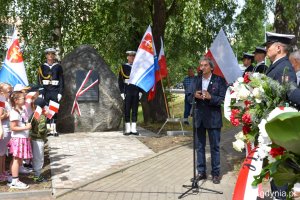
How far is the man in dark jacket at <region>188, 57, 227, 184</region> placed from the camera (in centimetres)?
662

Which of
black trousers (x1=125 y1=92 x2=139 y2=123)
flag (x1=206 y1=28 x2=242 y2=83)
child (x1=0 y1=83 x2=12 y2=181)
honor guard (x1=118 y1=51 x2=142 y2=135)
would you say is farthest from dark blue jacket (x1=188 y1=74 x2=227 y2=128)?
black trousers (x1=125 y1=92 x2=139 y2=123)

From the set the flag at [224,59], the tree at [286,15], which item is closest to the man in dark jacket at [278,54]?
the flag at [224,59]

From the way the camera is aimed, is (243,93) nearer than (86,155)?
Yes

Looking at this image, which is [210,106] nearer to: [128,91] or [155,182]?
[155,182]

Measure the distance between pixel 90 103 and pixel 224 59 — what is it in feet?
17.7

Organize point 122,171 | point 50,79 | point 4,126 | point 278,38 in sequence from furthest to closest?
point 50,79
point 122,171
point 4,126
point 278,38

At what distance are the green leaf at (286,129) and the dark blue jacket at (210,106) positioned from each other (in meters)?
5.39

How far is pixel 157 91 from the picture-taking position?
1430 cm

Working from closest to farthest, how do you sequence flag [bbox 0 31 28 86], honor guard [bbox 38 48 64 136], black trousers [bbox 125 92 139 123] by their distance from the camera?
flag [bbox 0 31 28 86], honor guard [bbox 38 48 64 136], black trousers [bbox 125 92 139 123]

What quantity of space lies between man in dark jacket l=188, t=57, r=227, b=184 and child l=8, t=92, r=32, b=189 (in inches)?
97.8

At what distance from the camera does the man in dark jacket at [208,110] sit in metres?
6.62

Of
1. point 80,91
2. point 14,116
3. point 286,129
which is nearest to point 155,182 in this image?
point 14,116

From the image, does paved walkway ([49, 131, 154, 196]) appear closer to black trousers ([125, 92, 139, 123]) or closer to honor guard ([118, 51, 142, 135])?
honor guard ([118, 51, 142, 135])

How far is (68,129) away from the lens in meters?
12.1
